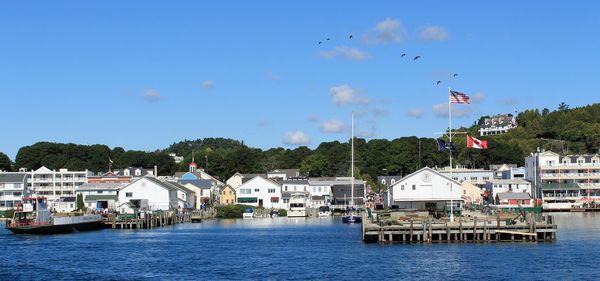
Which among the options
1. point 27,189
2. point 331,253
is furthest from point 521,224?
point 27,189

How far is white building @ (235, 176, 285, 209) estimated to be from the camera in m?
141

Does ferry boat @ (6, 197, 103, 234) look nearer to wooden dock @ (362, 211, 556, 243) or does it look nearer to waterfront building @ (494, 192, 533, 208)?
wooden dock @ (362, 211, 556, 243)

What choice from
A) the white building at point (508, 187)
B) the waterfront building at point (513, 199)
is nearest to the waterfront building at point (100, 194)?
the waterfront building at point (513, 199)

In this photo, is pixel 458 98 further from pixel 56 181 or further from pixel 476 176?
pixel 56 181

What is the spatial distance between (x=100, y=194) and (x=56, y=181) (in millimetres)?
31623

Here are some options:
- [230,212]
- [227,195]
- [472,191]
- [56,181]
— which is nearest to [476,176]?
[472,191]

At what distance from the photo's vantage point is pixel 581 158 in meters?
147

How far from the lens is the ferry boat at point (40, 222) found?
8488cm

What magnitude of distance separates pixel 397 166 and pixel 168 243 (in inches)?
4364

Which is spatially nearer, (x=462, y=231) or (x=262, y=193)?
Result: (x=462, y=231)

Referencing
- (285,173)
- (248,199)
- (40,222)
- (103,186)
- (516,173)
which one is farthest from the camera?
(285,173)

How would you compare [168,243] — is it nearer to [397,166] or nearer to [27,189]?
[27,189]

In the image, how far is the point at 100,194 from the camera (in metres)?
136

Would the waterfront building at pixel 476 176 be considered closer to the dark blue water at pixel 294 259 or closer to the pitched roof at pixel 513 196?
the pitched roof at pixel 513 196
